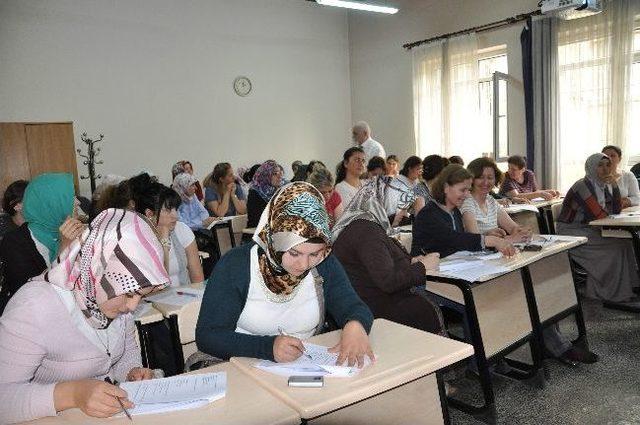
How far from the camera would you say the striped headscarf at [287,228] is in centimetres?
151

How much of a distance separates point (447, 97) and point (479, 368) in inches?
232

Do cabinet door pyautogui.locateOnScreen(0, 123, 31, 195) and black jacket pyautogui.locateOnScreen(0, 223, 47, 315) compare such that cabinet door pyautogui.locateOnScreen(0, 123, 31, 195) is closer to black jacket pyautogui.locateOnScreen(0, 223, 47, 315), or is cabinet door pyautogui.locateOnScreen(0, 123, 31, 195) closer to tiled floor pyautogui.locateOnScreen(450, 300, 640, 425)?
black jacket pyautogui.locateOnScreen(0, 223, 47, 315)

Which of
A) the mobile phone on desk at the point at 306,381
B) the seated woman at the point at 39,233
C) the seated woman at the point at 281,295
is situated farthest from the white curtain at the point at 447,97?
the mobile phone on desk at the point at 306,381

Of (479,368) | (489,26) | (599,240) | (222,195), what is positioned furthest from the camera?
(489,26)

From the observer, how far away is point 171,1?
7.54m

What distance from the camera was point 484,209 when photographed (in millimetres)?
3574

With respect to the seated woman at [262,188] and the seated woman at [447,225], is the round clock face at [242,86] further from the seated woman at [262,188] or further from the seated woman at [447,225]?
the seated woman at [447,225]

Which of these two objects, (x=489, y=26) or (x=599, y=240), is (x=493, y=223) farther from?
(x=489, y=26)

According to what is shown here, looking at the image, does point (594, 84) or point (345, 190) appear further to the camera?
point (594, 84)

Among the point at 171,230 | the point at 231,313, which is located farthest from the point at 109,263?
the point at 171,230

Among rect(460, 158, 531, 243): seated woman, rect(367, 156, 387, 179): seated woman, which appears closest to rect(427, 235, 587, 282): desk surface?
rect(460, 158, 531, 243): seated woman

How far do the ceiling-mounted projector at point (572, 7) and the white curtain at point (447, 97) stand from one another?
1.65 m

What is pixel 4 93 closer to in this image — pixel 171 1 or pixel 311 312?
pixel 171 1

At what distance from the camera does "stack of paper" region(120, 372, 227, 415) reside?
1219mm
